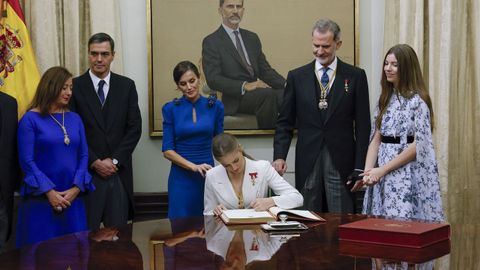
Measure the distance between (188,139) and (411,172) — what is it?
149 cm

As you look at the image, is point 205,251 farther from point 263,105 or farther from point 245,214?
point 263,105

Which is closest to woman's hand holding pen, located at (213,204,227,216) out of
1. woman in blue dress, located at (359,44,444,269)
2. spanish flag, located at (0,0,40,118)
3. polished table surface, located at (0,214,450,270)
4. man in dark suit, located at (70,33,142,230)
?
polished table surface, located at (0,214,450,270)

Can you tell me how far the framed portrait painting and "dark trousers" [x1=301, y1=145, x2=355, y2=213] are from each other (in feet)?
4.45

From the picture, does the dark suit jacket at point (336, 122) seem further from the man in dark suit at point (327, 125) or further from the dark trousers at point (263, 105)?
the dark trousers at point (263, 105)

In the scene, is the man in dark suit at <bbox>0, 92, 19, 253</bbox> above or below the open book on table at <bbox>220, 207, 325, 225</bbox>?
above

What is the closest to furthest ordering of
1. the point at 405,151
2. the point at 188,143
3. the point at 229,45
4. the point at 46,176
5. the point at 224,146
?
the point at 224,146 → the point at 405,151 → the point at 46,176 → the point at 188,143 → the point at 229,45

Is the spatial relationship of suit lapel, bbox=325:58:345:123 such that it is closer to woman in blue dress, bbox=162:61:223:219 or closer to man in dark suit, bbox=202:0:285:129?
woman in blue dress, bbox=162:61:223:219

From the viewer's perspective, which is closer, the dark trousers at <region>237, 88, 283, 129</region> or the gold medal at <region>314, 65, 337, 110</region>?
the gold medal at <region>314, 65, 337, 110</region>

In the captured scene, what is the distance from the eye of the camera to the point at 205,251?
274cm

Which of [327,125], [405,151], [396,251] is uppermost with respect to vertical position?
[327,125]

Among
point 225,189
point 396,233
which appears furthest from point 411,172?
point 396,233

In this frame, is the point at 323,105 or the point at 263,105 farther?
the point at 263,105

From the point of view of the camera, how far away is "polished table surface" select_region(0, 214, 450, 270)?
2502mm

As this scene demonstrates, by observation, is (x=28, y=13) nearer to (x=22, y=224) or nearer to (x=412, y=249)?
(x=22, y=224)
